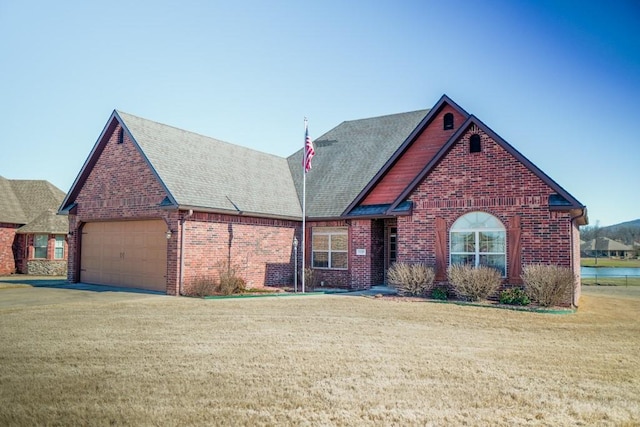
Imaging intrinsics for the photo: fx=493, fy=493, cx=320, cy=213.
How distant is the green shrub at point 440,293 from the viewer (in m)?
15.7

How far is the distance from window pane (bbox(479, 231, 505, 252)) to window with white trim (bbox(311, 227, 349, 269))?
6.25 metres

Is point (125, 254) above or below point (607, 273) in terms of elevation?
above

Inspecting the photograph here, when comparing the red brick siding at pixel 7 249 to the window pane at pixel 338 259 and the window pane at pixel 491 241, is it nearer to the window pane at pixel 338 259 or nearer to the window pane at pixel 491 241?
the window pane at pixel 338 259

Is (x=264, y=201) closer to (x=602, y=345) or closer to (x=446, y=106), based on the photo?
(x=446, y=106)

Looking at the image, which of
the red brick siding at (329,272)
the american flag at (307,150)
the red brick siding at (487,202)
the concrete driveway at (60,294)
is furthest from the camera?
the red brick siding at (329,272)

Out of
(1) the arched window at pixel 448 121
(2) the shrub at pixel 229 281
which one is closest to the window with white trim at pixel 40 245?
(2) the shrub at pixel 229 281

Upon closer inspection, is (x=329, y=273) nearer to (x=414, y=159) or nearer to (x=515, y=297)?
(x=414, y=159)

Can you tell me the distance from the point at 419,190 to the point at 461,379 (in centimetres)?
1071

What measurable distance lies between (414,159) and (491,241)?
4969 mm

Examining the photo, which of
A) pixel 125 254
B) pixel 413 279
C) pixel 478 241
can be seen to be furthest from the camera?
pixel 125 254

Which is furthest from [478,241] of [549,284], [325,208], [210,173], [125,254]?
[125,254]

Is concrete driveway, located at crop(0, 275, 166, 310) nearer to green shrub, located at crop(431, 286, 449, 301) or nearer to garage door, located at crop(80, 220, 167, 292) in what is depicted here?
garage door, located at crop(80, 220, 167, 292)

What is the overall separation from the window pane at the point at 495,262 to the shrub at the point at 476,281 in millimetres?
357

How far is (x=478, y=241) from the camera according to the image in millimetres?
15883
